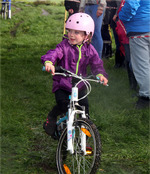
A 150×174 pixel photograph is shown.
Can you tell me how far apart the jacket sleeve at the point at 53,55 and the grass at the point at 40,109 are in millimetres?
769

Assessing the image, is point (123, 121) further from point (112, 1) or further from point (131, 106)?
point (112, 1)

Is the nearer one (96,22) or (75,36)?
(75,36)

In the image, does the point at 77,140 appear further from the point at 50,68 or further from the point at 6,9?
the point at 6,9

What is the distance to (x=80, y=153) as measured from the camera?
3.80m

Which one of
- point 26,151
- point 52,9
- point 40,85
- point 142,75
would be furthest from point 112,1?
point 26,151

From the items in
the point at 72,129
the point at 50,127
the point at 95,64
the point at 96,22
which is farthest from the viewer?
the point at 96,22

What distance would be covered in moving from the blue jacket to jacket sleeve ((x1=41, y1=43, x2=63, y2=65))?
209 centimetres

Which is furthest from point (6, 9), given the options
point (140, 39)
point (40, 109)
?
point (140, 39)

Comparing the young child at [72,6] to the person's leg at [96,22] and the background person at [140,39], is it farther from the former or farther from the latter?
the background person at [140,39]

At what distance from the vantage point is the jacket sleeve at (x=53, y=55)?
3930mm

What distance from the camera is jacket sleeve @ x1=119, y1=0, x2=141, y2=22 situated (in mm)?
5746

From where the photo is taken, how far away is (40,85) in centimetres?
770

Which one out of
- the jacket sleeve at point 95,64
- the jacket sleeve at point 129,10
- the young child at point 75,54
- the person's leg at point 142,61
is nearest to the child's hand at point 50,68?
the young child at point 75,54

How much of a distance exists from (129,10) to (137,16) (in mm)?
225
